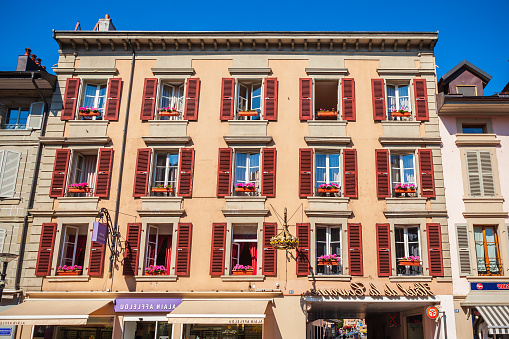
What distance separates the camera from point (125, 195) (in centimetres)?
1780

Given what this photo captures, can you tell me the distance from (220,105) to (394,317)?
37.0ft

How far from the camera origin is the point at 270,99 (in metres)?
18.5

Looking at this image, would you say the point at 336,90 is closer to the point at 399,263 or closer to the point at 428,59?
the point at 428,59

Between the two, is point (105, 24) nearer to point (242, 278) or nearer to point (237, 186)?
point (237, 186)

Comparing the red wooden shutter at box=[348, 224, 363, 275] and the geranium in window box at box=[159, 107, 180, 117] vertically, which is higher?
the geranium in window box at box=[159, 107, 180, 117]

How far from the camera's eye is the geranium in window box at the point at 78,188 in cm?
1780

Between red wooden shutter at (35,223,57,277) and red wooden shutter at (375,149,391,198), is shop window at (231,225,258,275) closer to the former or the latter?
red wooden shutter at (375,149,391,198)

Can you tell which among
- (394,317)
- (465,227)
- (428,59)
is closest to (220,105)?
(428,59)

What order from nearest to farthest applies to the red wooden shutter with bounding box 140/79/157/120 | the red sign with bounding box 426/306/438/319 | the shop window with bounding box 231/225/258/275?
1. the red sign with bounding box 426/306/438/319
2. the shop window with bounding box 231/225/258/275
3. the red wooden shutter with bounding box 140/79/157/120

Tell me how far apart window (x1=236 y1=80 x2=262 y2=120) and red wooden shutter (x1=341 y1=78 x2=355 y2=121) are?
322cm

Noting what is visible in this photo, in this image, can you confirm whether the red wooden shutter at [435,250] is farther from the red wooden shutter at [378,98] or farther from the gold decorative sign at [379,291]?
the red wooden shutter at [378,98]

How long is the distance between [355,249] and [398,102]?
20.1 ft

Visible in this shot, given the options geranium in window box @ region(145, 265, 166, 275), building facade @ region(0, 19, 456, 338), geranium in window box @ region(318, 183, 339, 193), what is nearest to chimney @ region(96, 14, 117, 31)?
building facade @ region(0, 19, 456, 338)

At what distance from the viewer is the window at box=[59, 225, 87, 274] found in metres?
17.5
